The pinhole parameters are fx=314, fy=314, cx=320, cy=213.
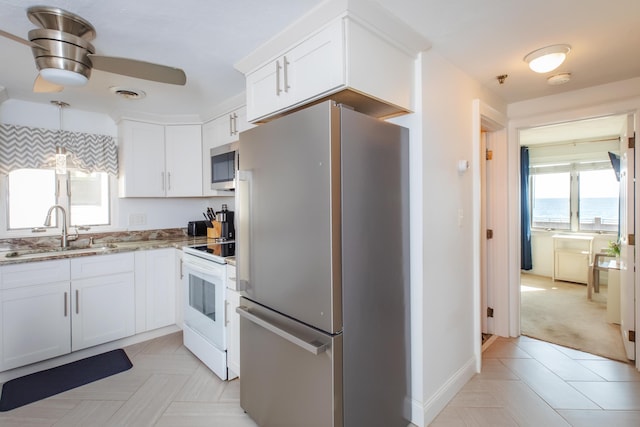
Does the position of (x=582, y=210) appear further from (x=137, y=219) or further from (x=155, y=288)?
(x=137, y=219)

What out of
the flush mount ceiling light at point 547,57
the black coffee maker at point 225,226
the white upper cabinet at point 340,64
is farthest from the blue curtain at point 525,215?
the black coffee maker at point 225,226

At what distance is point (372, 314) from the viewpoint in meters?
1.53

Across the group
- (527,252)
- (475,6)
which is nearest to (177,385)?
(475,6)

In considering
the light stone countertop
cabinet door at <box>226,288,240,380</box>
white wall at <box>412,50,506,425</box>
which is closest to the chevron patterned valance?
the light stone countertop

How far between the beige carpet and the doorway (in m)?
0.01

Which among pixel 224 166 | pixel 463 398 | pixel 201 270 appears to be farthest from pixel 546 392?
pixel 224 166

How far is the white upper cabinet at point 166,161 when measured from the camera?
3.20 m

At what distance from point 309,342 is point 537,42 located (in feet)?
6.84

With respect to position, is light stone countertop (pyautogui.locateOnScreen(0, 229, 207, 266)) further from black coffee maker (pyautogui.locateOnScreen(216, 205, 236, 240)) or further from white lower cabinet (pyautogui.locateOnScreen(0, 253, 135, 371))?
black coffee maker (pyautogui.locateOnScreen(216, 205, 236, 240))

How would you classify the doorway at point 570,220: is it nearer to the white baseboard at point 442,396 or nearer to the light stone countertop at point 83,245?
the white baseboard at point 442,396

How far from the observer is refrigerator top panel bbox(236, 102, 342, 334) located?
1355mm

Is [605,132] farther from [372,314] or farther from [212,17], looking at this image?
[212,17]

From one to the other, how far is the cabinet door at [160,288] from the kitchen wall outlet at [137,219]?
68cm

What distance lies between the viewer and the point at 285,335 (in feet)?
4.90
